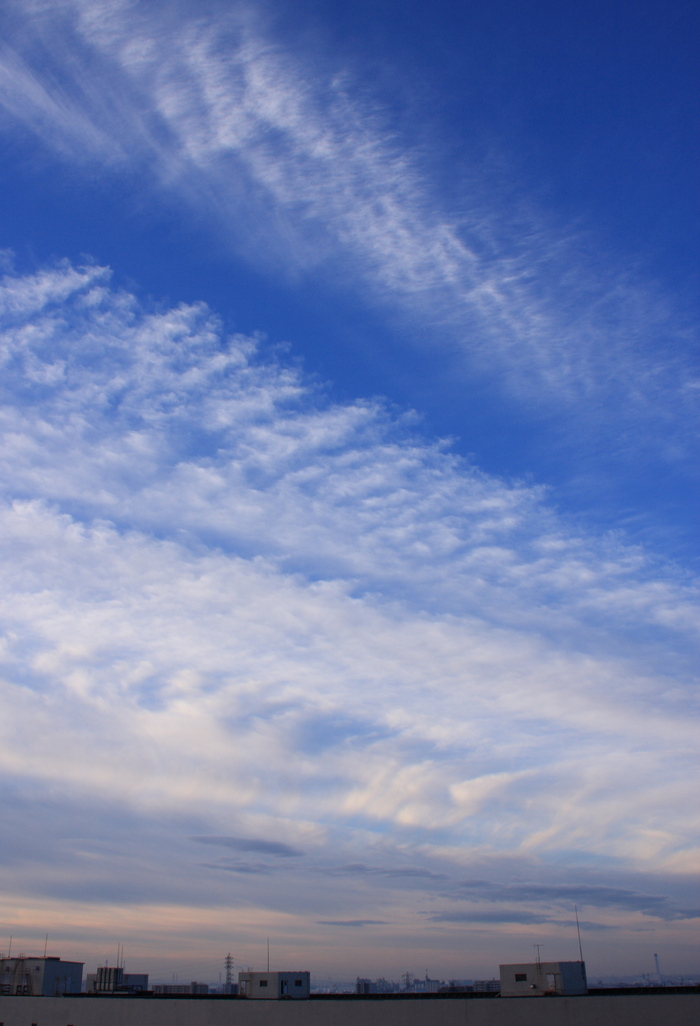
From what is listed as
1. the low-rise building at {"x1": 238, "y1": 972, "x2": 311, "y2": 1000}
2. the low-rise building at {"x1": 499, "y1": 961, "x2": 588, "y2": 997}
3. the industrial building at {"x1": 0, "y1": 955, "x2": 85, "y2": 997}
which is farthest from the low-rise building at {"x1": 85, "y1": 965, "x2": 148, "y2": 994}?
the low-rise building at {"x1": 499, "y1": 961, "x2": 588, "y2": 997}

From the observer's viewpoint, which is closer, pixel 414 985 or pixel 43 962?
pixel 43 962

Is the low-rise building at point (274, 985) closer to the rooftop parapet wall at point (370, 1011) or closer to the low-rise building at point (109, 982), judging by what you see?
the rooftop parapet wall at point (370, 1011)

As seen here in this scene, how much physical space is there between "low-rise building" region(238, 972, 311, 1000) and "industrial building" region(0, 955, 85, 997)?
2602 cm

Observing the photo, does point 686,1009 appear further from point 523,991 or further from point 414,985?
point 414,985

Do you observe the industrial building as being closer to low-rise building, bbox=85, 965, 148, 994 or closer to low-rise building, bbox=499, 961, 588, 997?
low-rise building, bbox=85, 965, 148, 994

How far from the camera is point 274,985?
75.5m

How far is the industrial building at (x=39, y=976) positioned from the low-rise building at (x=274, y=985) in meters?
26.0

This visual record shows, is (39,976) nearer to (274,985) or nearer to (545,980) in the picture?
(274,985)

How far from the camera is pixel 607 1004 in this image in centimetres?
5828

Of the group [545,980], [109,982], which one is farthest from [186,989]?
[545,980]

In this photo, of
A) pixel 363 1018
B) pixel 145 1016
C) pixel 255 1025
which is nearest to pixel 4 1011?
pixel 145 1016

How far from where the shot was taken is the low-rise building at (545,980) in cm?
6431

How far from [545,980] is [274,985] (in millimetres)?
28006

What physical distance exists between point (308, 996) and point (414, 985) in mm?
44178
